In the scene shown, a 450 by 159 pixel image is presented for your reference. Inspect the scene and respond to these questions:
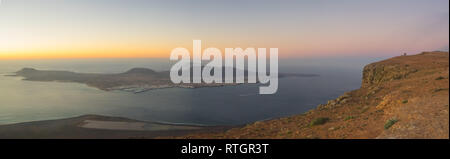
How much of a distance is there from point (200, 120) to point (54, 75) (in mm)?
77251

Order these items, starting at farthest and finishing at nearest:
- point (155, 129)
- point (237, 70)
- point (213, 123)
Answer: point (237, 70) < point (213, 123) < point (155, 129)

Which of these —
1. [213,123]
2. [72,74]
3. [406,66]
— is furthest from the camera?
[72,74]

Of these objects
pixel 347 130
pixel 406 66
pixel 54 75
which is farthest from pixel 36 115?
pixel 54 75

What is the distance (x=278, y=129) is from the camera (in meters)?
9.89

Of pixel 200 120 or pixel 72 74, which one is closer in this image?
pixel 200 120

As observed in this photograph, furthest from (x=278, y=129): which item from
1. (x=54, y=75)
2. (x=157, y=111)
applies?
(x=54, y=75)

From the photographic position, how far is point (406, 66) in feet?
55.2
